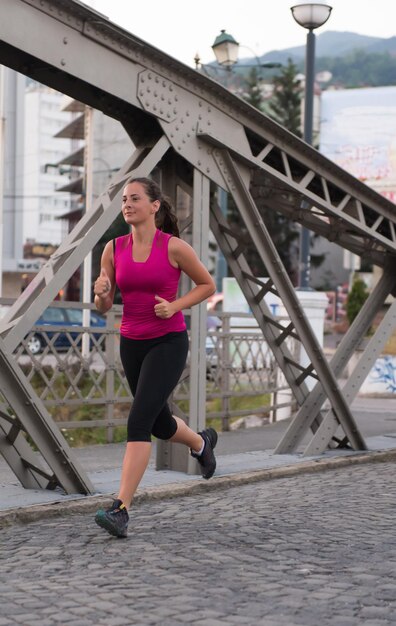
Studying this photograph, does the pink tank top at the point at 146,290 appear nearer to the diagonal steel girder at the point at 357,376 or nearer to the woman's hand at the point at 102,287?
the woman's hand at the point at 102,287

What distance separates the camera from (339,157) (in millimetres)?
46625

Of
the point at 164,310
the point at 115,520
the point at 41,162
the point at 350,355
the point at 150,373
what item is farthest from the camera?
the point at 41,162

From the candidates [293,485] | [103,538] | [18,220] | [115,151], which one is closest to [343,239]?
[293,485]

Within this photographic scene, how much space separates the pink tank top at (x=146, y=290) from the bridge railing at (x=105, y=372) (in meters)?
2.14

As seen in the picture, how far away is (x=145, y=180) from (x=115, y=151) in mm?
76676

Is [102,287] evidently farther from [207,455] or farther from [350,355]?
[350,355]

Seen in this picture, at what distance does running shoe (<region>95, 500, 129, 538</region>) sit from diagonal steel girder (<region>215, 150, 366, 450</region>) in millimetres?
3402

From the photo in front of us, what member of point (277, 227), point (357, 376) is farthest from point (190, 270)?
point (277, 227)

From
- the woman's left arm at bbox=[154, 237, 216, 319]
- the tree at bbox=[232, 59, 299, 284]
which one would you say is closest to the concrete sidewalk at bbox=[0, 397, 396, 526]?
the woman's left arm at bbox=[154, 237, 216, 319]

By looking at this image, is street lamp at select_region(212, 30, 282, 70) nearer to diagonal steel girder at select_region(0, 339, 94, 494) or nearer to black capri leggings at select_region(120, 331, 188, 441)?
diagonal steel girder at select_region(0, 339, 94, 494)

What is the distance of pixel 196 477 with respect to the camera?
8.71m

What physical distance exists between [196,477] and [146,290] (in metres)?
2.27

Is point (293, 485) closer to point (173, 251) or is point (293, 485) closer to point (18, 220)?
point (173, 251)

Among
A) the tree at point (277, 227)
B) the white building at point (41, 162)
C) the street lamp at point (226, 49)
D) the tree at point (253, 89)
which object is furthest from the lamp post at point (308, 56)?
the white building at point (41, 162)
